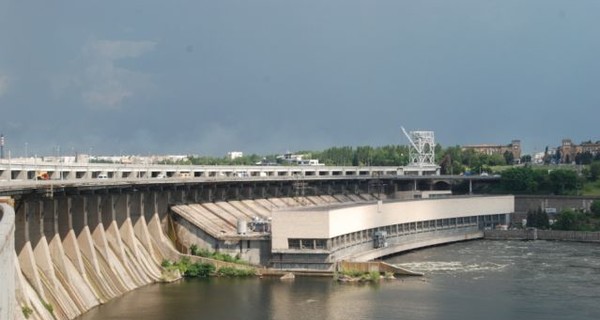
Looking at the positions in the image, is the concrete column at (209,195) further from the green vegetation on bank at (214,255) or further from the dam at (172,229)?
the green vegetation on bank at (214,255)

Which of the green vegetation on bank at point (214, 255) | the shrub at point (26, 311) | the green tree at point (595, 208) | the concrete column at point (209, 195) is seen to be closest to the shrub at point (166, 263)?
the green vegetation on bank at point (214, 255)

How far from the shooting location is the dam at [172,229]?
30.5 metres

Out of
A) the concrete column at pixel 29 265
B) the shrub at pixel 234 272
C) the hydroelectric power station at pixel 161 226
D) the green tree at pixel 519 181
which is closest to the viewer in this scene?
the concrete column at pixel 29 265

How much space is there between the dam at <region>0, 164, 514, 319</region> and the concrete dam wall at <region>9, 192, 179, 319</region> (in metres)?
0.05

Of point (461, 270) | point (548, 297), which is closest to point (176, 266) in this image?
point (461, 270)

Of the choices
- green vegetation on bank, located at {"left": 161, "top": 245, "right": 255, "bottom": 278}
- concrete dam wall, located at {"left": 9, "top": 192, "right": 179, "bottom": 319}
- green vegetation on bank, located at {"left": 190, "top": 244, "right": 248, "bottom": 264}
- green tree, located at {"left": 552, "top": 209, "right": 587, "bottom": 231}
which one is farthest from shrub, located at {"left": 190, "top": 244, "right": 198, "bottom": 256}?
green tree, located at {"left": 552, "top": 209, "right": 587, "bottom": 231}

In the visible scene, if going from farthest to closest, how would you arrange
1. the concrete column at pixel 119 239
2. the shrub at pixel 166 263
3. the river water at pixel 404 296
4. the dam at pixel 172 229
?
the shrub at pixel 166 263 < the concrete column at pixel 119 239 < the river water at pixel 404 296 < the dam at pixel 172 229

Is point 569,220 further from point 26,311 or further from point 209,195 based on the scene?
point 26,311

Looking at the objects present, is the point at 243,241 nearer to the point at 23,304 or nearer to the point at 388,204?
the point at 388,204

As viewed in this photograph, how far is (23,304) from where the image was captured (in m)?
26.5

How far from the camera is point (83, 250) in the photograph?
3572 centimetres

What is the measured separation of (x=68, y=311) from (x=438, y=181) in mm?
59070

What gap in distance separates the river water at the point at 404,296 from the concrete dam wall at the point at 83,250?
3.22 ft

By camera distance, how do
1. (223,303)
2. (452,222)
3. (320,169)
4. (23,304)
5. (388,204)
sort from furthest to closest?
(320,169), (452,222), (388,204), (223,303), (23,304)
